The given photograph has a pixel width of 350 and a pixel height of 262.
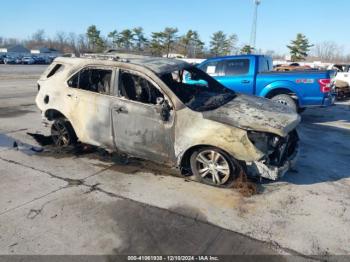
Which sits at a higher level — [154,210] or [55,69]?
[55,69]

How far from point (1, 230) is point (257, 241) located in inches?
112

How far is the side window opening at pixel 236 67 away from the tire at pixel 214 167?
18.9ft

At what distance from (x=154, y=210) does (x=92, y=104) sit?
2243mm

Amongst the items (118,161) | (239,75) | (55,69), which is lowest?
(118,161)

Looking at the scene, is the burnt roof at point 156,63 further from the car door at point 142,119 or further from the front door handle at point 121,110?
the front door handle at point 121,110

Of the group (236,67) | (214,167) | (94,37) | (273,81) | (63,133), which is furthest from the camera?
(94,37)

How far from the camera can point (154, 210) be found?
440 centimetres

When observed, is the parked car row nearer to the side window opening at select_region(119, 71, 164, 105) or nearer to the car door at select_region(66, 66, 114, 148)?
the car door at select_region(66, 66, 114, 148)

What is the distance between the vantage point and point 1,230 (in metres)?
3.91

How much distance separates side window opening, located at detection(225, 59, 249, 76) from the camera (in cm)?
1019

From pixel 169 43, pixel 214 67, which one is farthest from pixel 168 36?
pixel 214 67

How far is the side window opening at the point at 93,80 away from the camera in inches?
222

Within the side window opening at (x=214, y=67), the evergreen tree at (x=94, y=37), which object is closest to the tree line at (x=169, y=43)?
the evergreen tree at (x=94, y=37)

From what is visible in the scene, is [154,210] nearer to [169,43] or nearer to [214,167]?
[214,167]
